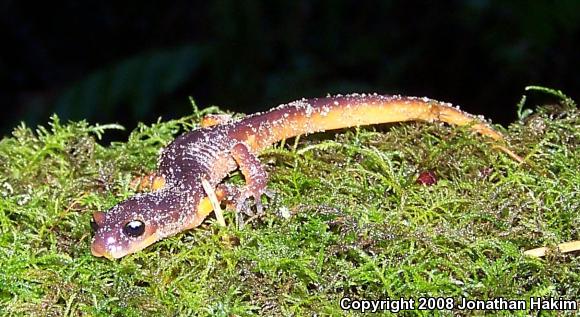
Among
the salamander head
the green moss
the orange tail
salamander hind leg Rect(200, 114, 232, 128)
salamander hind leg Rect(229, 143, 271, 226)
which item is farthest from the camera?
salamander hind leg Rect(200, 114, 232, 128)

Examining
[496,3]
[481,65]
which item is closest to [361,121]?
[496,3]

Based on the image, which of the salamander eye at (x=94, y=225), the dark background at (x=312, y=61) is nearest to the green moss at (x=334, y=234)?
the salamander eye at (x=94, y=225)

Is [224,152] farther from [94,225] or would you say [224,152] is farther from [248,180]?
[94,225]

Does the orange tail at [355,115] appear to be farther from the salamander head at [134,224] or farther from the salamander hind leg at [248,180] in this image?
the salamander head at [134,224]

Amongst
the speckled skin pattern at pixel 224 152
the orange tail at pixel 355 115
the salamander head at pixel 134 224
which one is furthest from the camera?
the orange tail at pixel 355 115

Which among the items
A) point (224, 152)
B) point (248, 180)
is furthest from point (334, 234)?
point (224, 152)

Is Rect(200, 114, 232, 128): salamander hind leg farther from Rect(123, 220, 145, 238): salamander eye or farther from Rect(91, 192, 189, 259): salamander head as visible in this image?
Rect(123, 220, 145, 238): salamander eye

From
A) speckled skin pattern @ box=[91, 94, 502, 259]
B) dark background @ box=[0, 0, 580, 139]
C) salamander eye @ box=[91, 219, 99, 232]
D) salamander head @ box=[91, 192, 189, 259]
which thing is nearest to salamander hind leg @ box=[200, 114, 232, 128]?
speckled skin pattern @ box=[91, 94, 502, 259]
